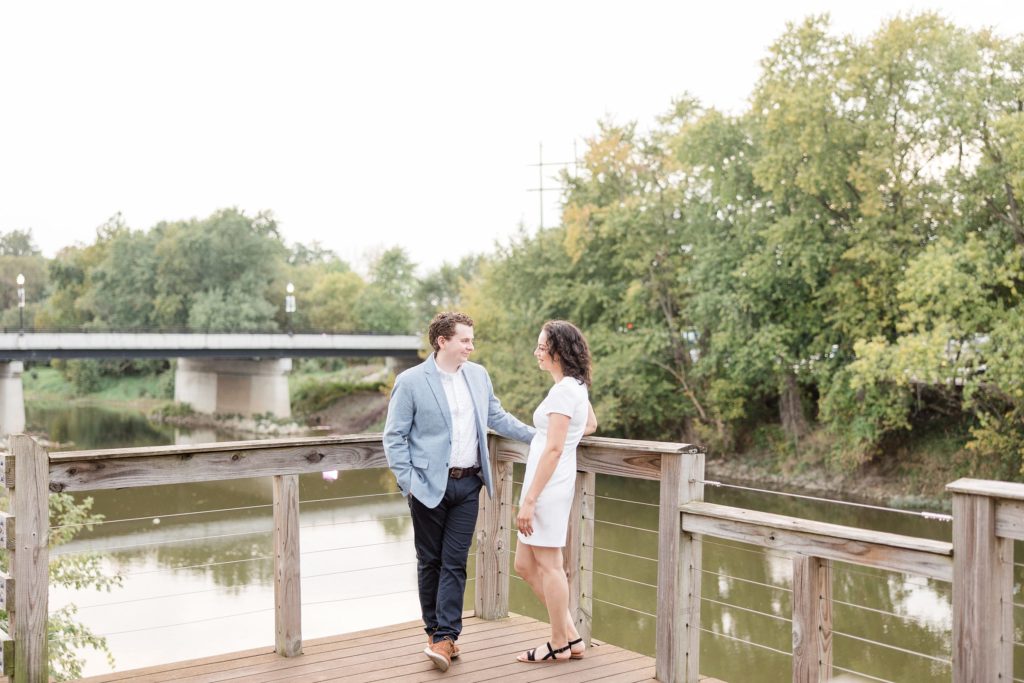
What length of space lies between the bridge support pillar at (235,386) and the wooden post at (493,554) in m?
34.7

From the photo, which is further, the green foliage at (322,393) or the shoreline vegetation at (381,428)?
the green foliage at (322,393)

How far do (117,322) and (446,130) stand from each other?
19.4 metres

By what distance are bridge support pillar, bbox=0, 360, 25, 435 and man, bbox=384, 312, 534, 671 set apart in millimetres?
32128

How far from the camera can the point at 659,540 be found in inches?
166

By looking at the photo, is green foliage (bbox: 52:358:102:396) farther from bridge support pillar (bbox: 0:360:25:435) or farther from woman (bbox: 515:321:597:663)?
woman (bbox: 515:321:597:663)

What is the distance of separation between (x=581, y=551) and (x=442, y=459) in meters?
0.83

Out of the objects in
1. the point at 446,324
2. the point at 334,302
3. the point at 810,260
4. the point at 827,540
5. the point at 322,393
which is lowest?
the point at 322,393

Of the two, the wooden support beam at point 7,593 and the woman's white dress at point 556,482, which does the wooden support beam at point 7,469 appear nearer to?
the wooden support beam at point 7,593

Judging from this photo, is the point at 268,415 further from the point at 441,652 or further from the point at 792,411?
the point at 441,652

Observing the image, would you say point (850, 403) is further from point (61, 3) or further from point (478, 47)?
point (61, 3)

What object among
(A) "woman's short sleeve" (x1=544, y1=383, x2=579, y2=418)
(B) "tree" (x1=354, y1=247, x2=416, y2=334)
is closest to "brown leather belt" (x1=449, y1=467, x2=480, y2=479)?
(A) "woman's short sleeve" (x1=544, y1=383, x2=579, y2=418)

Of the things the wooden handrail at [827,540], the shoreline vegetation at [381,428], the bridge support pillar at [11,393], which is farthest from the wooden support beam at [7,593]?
the bridge support pillar at [11,393]

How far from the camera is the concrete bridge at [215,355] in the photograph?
108 feet


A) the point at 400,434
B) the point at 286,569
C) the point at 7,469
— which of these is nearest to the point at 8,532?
the point at 7,469
